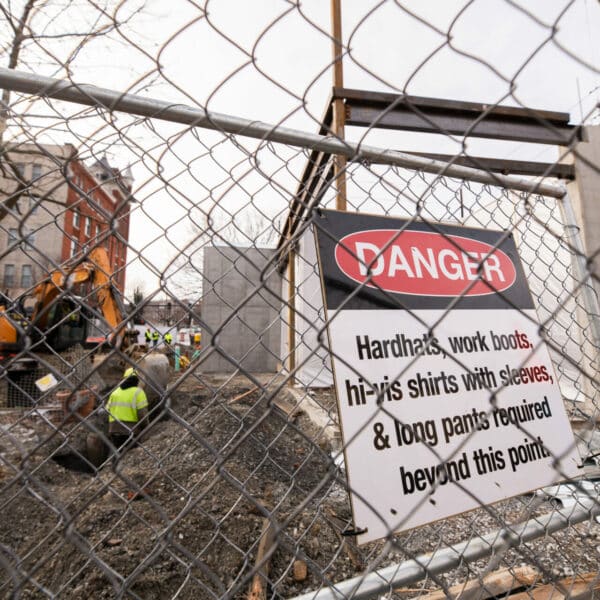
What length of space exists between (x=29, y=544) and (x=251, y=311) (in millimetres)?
10265

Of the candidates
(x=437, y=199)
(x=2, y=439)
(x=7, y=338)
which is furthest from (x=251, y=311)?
(x=437, y=199)

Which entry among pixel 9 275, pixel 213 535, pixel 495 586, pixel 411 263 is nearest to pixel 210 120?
pixel 411 263

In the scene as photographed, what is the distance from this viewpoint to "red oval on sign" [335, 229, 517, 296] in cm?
125

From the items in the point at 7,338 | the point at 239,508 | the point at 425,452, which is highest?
the point at 425,452

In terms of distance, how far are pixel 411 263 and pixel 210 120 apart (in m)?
0.86

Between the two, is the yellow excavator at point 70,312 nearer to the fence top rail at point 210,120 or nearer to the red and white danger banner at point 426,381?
the fence top rail at point 210,120

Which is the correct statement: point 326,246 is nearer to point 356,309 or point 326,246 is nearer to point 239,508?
point 356,309

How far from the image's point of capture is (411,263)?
52.6 inches

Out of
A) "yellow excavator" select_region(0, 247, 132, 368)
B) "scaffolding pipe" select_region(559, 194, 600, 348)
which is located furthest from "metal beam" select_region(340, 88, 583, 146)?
"yellow excavator" select_region(0, 247, 132, 368)

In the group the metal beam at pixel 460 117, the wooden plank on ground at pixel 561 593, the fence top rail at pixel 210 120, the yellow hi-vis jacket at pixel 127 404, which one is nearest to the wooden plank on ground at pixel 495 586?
the wooden plank on ground at pixel 561 593

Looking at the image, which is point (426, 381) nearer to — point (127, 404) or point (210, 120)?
point (210, 120)

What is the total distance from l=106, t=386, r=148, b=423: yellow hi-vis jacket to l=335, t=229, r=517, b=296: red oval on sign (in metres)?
4.48

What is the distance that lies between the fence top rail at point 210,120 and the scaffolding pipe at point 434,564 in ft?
4.05

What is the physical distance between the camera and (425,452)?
1.18 meters
